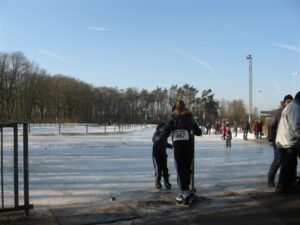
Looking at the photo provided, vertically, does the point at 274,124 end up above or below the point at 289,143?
above

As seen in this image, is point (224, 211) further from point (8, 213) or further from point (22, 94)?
point (22, 94)

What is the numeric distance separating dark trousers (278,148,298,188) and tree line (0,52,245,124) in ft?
227

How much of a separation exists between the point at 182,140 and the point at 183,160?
12.6 inches

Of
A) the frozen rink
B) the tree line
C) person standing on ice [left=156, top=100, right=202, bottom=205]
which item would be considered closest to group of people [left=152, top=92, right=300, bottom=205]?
person standing on ice [left=156, top=100, right=202, bottom=205]

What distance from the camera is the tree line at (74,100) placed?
100000 mm

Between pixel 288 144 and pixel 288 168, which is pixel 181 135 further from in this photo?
pixel 288 168

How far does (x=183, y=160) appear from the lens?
785 cm

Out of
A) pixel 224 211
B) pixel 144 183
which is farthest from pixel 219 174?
pixel 224 211

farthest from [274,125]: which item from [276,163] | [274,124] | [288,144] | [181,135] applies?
[181,135]

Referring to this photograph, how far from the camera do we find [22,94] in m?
102

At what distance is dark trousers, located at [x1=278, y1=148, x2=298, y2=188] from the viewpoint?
845cm

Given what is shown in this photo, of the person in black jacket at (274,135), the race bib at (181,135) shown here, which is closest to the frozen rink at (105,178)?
the person in black jacket at (274,135)

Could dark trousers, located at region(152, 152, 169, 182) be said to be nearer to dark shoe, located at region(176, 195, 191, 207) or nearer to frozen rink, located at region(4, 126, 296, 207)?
frozen rink, located at region(4, 126, 296, 207)

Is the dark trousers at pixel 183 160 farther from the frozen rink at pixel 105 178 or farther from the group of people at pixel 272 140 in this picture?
the frozen rink at pixel 105 178
